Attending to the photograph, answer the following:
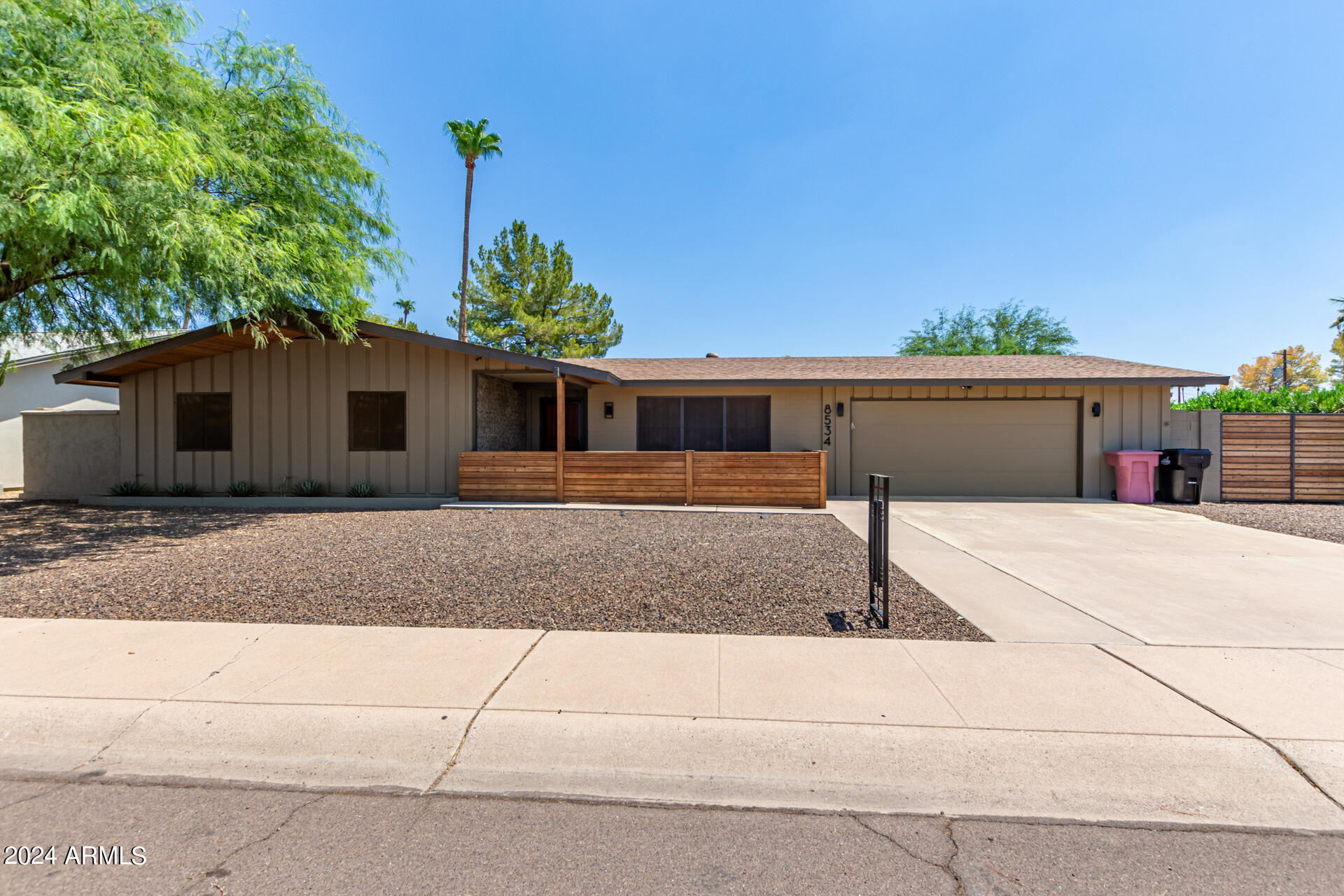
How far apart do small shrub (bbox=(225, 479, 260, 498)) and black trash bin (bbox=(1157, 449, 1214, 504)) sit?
1868 cm

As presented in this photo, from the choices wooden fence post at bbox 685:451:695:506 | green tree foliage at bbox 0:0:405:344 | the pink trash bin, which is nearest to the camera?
green tree foliage at bbox 0:0:405:344

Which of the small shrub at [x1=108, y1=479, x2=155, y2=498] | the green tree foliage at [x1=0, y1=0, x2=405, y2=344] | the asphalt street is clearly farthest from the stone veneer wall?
the asphalt street

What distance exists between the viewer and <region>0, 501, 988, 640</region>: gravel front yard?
4.52m

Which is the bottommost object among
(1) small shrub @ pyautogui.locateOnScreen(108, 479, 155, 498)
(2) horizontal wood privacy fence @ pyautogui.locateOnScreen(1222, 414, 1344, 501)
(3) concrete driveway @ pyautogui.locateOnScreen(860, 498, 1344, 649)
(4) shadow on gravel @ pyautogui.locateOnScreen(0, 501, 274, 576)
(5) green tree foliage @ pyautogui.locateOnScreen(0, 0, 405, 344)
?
(3) concrete driveway @ pyautogui.locateOnScreen(860, 498, 1344, 649)

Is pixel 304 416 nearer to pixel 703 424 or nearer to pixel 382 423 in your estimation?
pixel 382 423

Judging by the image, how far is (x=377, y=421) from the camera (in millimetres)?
11539

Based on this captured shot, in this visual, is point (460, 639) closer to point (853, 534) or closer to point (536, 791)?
point (536, 791)

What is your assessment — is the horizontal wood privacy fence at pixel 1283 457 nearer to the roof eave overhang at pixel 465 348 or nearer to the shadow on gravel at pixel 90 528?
the roof eave overhang at pixel 465 348

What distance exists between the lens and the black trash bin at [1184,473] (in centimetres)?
1127

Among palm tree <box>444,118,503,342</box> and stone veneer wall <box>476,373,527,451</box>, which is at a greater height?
palm tree <box>444,118,503,342</box>

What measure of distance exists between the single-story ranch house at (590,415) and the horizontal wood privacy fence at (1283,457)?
4.56 feet

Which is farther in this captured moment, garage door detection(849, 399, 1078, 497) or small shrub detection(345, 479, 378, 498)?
garage door detection(849, 399, 1078, 497)

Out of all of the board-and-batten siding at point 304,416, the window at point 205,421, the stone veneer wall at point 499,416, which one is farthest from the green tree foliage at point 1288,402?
the window at point 205,421

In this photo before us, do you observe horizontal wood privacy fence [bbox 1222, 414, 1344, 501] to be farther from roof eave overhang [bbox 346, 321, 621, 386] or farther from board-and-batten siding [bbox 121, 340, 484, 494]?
board-and-batten siding [bbox 121, 340, 484, 494]
